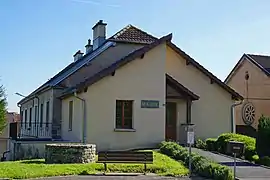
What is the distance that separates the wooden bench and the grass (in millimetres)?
188

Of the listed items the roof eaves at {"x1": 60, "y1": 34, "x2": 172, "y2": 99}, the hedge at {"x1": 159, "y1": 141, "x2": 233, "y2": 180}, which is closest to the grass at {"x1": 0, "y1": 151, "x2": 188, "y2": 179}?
the hedge at {"x1": 159, "y1": 141, "x2": 233, "y2": 180}

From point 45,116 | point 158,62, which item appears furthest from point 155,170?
point 45,116

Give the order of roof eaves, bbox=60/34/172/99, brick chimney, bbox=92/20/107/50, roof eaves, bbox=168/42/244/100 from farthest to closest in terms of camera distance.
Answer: brick chimney, bbox=92/20/107/50 < roof eaves, bbox=168/42/244/100 < roof eaves, bbox=60/34/172/99

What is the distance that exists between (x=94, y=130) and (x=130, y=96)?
2.58 m

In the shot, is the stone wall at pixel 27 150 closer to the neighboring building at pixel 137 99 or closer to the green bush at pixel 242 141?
the neighboring building at pixel 137 99

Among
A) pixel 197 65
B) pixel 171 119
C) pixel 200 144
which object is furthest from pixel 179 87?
pixel 200 144

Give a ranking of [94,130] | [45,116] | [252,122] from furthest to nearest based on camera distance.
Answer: [252,122] → [45,116] → [94,130]

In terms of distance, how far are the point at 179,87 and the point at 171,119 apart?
6.54 ft

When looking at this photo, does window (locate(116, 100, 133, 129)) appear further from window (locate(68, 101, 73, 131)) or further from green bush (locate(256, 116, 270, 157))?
green bush (locate(256, 116, 270, 157))

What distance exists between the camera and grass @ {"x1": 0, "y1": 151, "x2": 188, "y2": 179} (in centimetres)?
1625

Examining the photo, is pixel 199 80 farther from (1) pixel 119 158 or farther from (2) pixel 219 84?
(1) pixel 119 158

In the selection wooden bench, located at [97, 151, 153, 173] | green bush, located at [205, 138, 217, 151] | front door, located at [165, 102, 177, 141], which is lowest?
wooden bench, located at [97, 151, 153, 173]

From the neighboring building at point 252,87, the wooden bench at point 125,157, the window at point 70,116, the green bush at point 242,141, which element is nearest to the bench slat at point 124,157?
the wooden bench at point 125,157

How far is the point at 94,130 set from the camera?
78.6 feet
